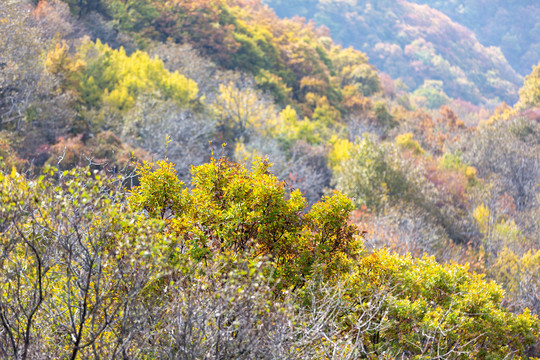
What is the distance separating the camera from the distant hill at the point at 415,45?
126 metres

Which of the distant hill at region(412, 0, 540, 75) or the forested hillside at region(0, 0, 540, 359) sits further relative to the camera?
the distant hill at region(412, 0, 540, 75)

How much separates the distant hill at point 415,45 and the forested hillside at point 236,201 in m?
71.1

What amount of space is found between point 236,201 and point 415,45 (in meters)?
142

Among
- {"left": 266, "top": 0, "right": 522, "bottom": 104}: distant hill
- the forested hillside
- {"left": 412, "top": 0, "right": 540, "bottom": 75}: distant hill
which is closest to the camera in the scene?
the forested hillside

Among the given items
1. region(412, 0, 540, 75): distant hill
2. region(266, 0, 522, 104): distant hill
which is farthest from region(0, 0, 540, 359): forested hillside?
region(412, 0, 540, 75): distant hill

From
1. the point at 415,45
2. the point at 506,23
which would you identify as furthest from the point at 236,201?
the point at 506,23

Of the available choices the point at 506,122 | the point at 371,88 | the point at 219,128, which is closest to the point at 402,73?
the point at 371,88

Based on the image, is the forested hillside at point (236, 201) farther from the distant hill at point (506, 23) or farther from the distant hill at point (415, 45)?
the distant hill at point (506, 23)

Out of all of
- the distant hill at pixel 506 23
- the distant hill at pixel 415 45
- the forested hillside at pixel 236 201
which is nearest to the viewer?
the forested hillside at pixel 236 201

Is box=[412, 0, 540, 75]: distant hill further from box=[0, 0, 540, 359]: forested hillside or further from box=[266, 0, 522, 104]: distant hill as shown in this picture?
box=[0, 0, 540, 359]: forested hillside

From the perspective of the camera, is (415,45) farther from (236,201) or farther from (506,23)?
(236,201)

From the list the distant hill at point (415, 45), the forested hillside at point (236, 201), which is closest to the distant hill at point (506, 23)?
the distant hill at point (415, 45)

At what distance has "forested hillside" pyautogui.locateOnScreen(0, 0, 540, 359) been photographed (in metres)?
6.38

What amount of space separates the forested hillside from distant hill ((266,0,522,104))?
233ft
